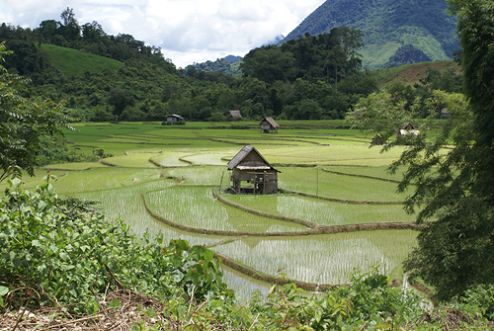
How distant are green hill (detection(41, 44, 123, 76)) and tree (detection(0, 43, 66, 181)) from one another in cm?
7787

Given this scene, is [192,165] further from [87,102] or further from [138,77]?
[138,77]

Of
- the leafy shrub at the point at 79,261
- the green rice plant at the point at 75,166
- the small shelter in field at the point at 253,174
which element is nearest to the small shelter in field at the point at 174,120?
the green rice plant at the point at 75,166

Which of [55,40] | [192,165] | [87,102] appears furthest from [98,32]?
[192,165]

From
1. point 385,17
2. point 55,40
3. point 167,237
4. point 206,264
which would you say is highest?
point 385,17

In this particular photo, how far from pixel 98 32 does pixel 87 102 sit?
166 ft

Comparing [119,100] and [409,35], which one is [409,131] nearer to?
[119,100]

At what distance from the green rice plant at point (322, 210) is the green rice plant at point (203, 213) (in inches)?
31.9

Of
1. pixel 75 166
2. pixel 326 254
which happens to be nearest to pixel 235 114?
pixel 75 166

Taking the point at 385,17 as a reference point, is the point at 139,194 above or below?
below

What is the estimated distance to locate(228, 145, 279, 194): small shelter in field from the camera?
20.4 metres

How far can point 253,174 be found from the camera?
20547 mm

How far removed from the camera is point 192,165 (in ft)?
90.2

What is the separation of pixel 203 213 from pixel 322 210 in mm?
3948

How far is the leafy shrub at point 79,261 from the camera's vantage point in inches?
128
